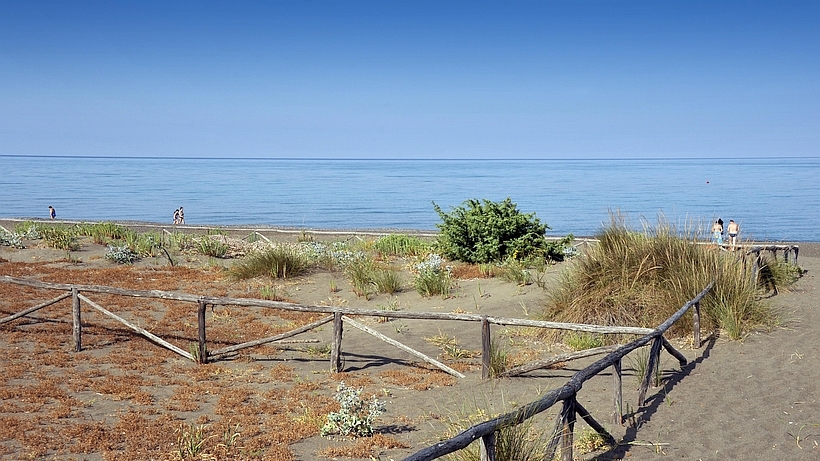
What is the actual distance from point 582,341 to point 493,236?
9157mm

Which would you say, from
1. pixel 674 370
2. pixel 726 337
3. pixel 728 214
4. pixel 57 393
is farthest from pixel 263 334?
pixel 728 214

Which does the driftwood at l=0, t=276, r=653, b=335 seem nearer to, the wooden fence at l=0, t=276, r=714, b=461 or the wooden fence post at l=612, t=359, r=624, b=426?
the wooden fence at l=0, t=276, r=714, b=461

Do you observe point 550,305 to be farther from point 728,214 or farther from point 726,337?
point 728,214

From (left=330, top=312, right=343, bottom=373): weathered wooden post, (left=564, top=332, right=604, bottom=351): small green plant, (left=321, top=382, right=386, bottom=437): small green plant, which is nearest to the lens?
(left=321, top=382, right=386, bottom=437): small green plant

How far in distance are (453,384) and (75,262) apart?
49.0 feet

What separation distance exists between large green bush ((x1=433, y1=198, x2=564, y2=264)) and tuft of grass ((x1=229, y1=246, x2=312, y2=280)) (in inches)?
186

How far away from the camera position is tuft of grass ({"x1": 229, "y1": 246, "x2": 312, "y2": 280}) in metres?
18.1

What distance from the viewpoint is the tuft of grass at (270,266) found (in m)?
18.1

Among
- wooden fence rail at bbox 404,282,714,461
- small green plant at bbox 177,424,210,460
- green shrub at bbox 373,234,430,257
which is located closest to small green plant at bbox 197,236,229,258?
green shrub at bbox 373,234,430,257

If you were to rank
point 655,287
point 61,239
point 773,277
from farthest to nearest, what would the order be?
1. point 61,239
2. point 773,277
3. point 655,287

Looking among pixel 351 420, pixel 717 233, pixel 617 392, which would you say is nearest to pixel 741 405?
pixel 617 392

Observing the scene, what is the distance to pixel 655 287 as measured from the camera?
464 inches

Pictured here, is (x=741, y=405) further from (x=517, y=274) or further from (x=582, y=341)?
(x=517, y=274)

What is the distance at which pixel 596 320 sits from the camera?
11.6 meters
